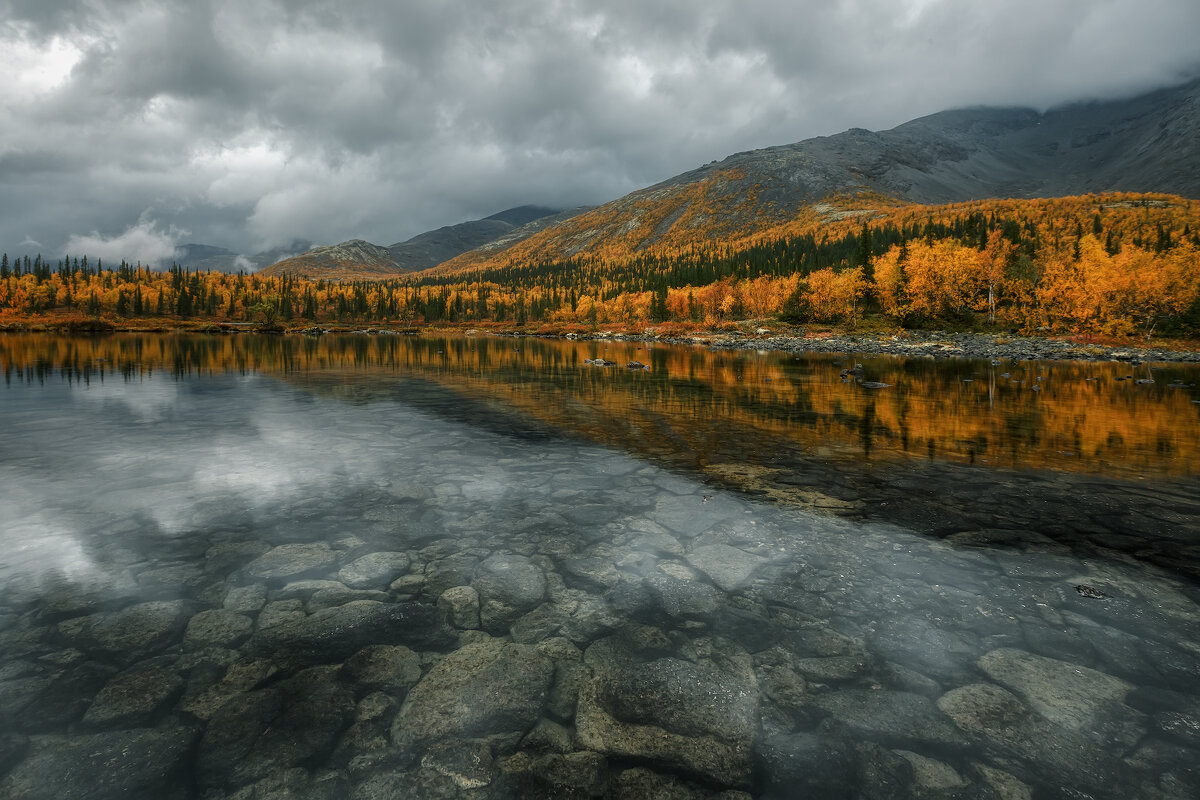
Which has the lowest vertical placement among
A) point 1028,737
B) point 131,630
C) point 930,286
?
point 1028,737

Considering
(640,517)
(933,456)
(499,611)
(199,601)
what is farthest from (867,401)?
(199,601)

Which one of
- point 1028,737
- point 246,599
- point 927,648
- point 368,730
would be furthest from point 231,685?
point 1028,737

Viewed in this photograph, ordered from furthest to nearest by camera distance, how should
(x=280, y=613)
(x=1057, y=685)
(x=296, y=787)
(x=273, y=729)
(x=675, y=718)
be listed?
(x=280, y=613) < (x=1057, y=685) < (x=675, y=718) < (x=273, y=729) < (x=296, y=787)

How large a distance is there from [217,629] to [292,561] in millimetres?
1916

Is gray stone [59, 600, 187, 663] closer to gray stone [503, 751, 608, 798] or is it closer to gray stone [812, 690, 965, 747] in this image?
gray stone [503, 751, 608, 798]

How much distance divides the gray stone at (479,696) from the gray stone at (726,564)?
3145 mm

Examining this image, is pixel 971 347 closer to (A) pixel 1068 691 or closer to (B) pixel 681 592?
(A) pixel 1068 691

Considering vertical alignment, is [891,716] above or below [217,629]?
below

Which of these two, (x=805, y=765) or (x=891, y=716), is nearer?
(x=805, y=765)

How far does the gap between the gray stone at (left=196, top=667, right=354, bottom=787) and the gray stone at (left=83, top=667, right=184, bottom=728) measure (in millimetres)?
658

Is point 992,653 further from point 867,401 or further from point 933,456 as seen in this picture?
point 867,401

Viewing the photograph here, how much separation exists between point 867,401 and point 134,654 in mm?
27817

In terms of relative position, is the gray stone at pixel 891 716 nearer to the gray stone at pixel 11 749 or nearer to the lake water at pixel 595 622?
→ the lake water at pixel 595 622

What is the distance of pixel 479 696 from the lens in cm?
529
